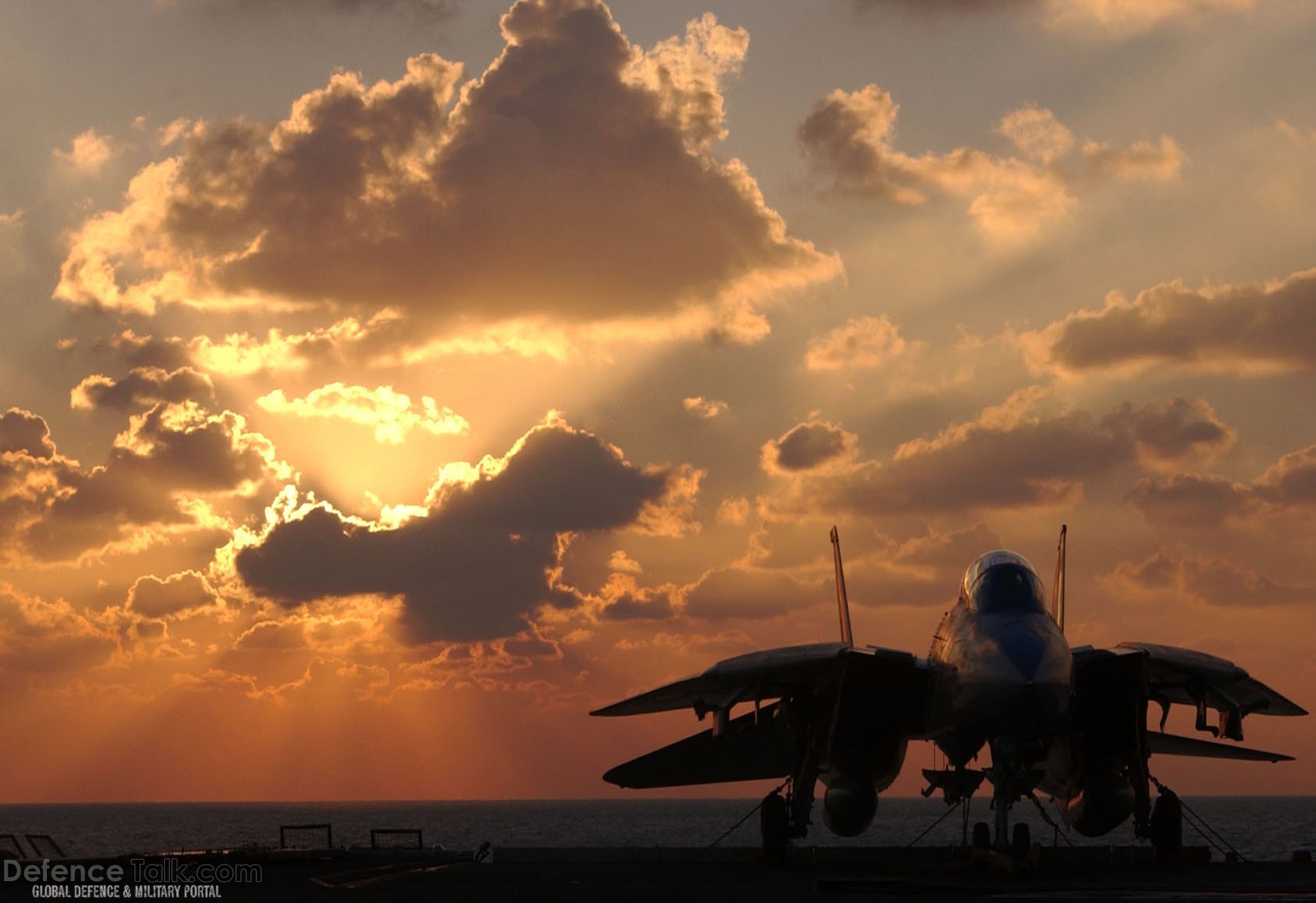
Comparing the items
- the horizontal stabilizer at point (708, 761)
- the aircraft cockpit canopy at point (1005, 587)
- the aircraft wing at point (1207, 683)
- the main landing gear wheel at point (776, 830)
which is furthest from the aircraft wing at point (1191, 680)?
the horizontal stabilizer at point (708, 761)

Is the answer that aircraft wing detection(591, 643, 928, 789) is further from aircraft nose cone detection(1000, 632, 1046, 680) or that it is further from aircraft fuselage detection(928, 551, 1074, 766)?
aircraft nose cone detection(1000, 632, 1046, 680)

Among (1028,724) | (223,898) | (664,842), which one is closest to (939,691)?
(1028,724)

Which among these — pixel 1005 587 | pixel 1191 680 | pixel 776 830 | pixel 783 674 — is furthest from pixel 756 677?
pixel 1191 680

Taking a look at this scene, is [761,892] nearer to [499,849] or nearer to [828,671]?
[828,671]

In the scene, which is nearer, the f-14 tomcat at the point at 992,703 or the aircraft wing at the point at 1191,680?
the f-14 tomcat at the point at 992,703

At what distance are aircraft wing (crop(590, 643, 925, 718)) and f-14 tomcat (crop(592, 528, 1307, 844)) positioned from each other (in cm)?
3

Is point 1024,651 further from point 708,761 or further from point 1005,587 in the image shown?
point 708,761

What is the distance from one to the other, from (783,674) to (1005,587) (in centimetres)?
545

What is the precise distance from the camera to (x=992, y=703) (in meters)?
23.9

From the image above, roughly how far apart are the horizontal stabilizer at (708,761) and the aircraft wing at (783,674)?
182 inches

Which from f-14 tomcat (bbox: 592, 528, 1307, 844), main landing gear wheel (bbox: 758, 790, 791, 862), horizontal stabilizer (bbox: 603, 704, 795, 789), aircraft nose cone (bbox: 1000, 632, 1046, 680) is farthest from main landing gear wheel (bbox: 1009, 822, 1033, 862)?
horizontal stabilizer (bbox: 603, 704, 795, 789)

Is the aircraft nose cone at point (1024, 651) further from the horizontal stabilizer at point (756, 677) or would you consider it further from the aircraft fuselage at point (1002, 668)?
the horizontal stabilizer at point (756, 677)

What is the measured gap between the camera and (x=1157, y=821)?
30.0 m

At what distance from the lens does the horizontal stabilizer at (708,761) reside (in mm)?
36594
